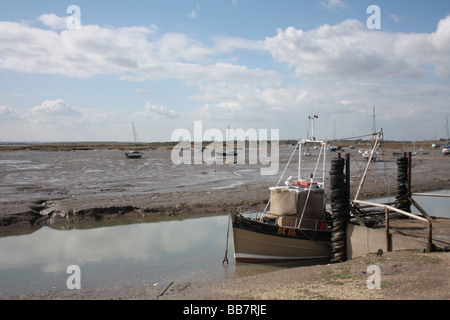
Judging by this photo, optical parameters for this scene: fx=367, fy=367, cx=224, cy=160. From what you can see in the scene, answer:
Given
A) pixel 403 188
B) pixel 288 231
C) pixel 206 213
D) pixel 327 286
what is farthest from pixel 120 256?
pixel 403 188

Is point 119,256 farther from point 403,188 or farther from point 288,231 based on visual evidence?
point 403,188

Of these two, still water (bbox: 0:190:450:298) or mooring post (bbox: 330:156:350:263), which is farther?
mooring post (bbox: 330:156:350:263)

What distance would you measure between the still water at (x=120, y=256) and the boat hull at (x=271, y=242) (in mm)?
534

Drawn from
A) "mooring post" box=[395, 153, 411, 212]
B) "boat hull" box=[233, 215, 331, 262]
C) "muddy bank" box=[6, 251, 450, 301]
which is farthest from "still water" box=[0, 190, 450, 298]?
"mooring post" box=[395, 153, 411, 212]

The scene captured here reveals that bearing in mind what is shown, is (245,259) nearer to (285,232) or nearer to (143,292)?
(285,232)

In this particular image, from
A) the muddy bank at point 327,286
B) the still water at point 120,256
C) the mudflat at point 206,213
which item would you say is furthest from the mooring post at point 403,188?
the still water at point 120,256

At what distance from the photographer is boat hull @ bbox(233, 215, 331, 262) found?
1564 cm

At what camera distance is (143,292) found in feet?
40.3

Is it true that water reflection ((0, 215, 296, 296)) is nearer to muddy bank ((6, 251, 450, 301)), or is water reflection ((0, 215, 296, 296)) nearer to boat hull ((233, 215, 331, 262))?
boat hull ((233, 215, 331, 262))

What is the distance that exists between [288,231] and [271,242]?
0.87 meters

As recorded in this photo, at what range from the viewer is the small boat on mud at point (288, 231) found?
15672 millimetres

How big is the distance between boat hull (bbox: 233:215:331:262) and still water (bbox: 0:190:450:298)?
534 mm

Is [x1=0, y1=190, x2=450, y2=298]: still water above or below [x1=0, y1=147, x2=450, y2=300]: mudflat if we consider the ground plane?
below

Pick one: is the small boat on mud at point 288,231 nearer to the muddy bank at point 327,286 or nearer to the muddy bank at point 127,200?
the muddy bank at point 327,286
